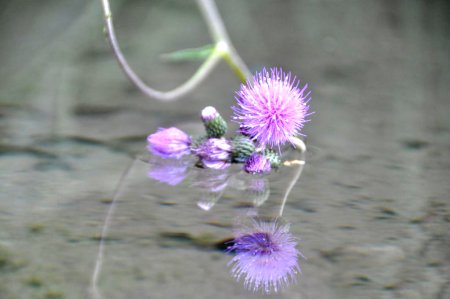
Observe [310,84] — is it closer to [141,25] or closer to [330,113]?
[330,113]

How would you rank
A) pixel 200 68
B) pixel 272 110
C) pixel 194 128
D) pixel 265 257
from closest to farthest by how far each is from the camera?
pixel 265 257, pixel 272 110, pixel 194 128, pixel 200 68

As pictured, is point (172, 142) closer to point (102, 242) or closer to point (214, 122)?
point (214, 122)

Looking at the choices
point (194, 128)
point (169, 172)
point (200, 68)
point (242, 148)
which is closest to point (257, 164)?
point (242, 148)

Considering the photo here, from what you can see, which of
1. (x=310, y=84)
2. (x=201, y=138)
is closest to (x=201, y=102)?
(x=310, y=84)

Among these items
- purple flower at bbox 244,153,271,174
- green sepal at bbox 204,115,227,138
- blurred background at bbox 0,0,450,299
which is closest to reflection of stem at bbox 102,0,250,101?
blurred background at bbox 0,0,450,299

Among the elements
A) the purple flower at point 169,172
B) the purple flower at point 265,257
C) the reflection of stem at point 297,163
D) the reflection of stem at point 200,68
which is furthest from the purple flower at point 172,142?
the purple flower at point 265,257

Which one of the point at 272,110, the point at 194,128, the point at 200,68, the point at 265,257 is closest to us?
the point at 265,257

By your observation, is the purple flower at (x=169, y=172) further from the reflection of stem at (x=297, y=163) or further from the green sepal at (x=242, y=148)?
the reflection of stem at (x=297, y=163)
